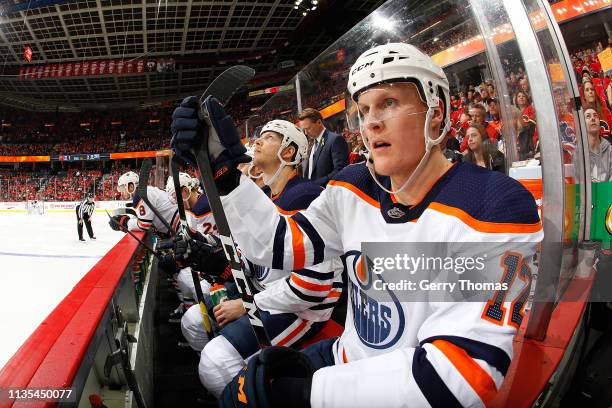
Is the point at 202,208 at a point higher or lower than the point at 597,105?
lower

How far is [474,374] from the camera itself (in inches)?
25.1

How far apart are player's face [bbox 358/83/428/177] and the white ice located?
5.66 feet

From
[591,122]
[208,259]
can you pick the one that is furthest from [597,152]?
[208,259]

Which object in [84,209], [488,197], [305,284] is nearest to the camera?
[488,197]

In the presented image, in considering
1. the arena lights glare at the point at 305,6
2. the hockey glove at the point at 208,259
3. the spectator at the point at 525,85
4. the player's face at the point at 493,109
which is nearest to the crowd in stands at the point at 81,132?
the arena lights glare at the point at 305,6

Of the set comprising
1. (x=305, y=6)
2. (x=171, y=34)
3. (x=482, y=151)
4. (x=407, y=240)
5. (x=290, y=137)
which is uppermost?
(x=171, y=34)

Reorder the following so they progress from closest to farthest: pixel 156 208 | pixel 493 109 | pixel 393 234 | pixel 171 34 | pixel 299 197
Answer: pixel 393 234, pixel 493 109, pixel 299 197, pixel 156 208, pixel 171 34

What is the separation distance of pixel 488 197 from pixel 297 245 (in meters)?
0.51

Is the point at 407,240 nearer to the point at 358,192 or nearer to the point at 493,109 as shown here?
the point at 358,192

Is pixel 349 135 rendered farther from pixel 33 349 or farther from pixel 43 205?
pixel 43 205

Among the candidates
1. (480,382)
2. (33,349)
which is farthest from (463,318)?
(33,349)

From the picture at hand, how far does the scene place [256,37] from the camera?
15984 millimetres

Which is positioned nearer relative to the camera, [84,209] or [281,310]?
[281,310]

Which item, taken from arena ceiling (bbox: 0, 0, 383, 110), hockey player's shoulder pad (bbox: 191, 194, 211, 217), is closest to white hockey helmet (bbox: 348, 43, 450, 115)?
hockey player's shoulder pad (bbox: 191, 194, 211, 217)
